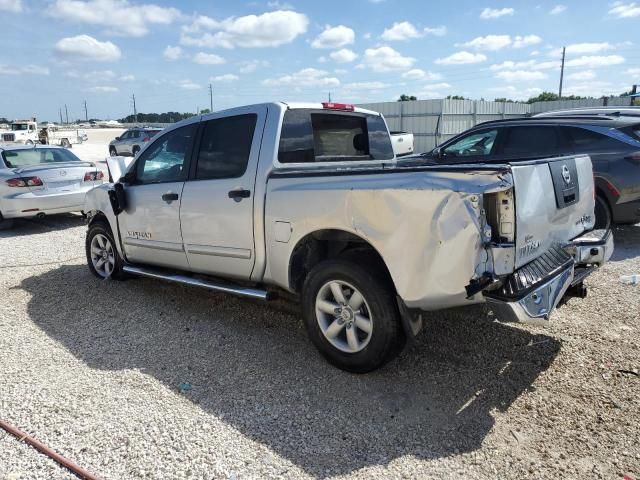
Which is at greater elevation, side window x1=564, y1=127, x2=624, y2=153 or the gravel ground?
side window x1=564, y1=127, x2=624, y2=153

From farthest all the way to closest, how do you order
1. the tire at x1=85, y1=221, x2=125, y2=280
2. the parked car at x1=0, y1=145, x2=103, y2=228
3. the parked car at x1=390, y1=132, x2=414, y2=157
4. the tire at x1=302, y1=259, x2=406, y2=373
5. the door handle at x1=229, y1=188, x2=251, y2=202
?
1. the parked car at x1=390, y1=132, x2=414, y2=157
2. the parked car at x1=0, y1=145, x2=103, y2=228
3. the tire at x1=85, y1=221, x2=125, y2=280
4. the door handle at x1=229, y1=188, x2=251, y2=202
5. the tire at x1=302, y1=259, x2=406, y2=373

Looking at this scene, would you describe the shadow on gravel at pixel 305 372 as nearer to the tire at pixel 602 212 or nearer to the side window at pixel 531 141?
the tire at pixel 602 212

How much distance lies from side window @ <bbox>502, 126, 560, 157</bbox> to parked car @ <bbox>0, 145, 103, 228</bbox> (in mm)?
7456

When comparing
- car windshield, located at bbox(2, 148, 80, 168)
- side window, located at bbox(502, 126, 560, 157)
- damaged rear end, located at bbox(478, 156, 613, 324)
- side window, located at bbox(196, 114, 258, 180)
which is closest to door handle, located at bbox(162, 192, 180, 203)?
side window, located at bbox(196, 114, 258, 180)

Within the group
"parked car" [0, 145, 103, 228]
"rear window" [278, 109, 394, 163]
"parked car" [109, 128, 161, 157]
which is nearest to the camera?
"rear window" [278, 109, 394, 163]

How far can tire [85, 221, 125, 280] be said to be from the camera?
19.2ft

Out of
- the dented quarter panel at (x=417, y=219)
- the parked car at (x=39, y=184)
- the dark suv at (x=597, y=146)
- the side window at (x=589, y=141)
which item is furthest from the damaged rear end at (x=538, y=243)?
the parked car at (x=39, y=184)

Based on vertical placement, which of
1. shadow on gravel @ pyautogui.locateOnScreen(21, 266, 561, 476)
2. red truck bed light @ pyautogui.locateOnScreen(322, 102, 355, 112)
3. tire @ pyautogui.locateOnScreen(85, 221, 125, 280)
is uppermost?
red truck bed light @ pyautogui.locateOnScreen(322, 102, 355, 112)

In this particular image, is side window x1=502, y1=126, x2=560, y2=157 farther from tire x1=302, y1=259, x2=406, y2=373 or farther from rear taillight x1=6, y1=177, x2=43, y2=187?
rear taillight x1=6, y1=177, x2=43, y2=187

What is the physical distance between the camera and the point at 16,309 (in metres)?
5.19

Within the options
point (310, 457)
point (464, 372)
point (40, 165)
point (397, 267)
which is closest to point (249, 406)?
point (310, 457)

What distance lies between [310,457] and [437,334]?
189cm

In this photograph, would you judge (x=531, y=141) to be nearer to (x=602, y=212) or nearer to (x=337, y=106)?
(x=602, y=212)

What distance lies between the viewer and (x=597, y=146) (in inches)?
273
